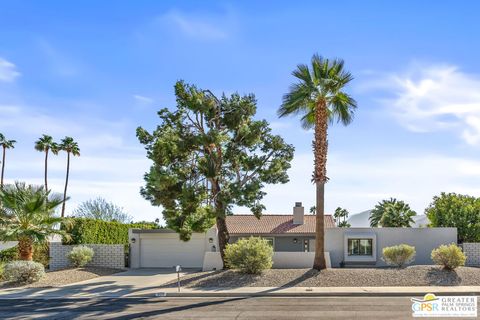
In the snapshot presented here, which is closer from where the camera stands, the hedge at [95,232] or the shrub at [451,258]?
A: the shrub at [451,258]

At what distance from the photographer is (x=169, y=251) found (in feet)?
120

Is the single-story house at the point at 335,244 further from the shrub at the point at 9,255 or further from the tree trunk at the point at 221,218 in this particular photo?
the shrub at the point at 9,255

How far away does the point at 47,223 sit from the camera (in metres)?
28.6

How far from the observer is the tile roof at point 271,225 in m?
40.6

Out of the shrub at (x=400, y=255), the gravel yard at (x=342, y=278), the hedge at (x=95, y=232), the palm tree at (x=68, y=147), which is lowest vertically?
the gravel yard at (x=342, y=278)

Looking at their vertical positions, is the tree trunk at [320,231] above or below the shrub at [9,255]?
above

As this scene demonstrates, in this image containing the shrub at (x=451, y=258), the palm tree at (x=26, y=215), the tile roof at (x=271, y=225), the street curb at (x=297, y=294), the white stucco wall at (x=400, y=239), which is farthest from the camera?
the tile roof at (x=271, y=225)

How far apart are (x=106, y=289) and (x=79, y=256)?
7.79 metres

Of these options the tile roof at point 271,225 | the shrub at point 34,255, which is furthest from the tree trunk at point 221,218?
the shrub at point 34,255

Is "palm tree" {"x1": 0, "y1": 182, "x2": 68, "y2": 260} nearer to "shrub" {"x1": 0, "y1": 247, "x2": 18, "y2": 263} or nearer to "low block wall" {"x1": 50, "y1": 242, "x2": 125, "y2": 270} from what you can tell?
"low block wall" {"x1": 50, "y1": 242, "x2": 125, "y2": 270}

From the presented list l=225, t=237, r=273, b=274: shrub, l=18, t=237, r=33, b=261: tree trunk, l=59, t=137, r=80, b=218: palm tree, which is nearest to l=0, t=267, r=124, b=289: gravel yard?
l=18, t=237, r=33, b=261: tree trunk

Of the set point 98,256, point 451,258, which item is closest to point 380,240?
point 451,258

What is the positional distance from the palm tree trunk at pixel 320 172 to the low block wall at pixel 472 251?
37.9 ft

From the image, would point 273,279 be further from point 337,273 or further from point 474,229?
point 474,229
